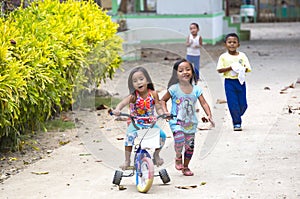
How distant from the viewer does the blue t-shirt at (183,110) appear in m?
6.59

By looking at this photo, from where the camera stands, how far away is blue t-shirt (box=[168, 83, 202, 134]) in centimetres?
659

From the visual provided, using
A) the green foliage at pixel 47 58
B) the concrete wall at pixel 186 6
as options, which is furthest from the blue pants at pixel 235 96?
the concrete wall at pixel 186 6

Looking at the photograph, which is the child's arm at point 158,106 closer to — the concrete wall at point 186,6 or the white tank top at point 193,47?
the white tank top at point 193,47

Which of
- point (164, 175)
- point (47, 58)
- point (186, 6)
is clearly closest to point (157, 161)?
point (164, 175)

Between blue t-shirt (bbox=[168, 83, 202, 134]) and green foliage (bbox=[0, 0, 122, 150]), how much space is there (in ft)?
5.20

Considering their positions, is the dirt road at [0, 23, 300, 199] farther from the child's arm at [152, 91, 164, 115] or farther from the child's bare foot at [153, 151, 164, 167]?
the child's arm at [152, 91, 164, 115]

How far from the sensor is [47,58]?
8.05 m

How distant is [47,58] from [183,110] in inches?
84.1

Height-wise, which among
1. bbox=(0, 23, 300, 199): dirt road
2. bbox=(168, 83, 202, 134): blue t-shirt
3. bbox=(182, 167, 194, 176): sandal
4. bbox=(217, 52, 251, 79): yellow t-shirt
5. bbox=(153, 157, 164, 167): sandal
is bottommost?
bbox=(0, 23, 300, 199): dirt road

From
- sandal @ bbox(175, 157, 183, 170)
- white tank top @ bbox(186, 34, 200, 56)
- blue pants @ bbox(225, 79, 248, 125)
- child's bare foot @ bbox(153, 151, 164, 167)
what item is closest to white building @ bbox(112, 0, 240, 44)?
white tank top @ bbox(186, 34, 200, 56)

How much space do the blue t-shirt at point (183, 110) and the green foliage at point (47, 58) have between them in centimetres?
159

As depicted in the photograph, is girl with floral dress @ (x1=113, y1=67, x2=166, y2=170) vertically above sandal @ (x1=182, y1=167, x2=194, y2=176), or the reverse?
girl with floral dress @ (x1=113, y1=67, x2=166, y2=170)

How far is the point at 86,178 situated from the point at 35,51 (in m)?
1.92

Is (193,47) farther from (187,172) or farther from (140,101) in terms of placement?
(140,101)
